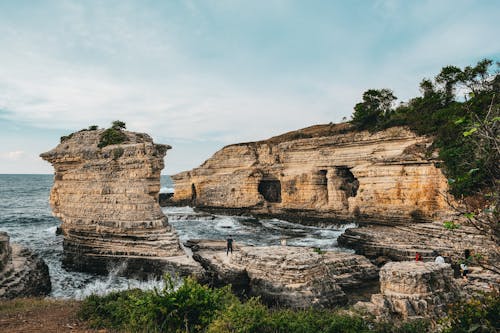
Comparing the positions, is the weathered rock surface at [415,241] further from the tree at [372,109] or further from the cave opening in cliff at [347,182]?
the tree at [372,109]

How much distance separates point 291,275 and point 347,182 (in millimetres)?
22875

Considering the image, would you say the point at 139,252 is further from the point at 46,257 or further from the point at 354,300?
the point at 354,300

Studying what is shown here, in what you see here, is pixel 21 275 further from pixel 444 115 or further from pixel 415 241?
pixel 444 115

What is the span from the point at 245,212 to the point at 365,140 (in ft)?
55.5

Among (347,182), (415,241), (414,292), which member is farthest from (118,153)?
(347,182)

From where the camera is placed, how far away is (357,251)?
21906mm

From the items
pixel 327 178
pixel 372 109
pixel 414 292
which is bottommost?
pixel 414 292

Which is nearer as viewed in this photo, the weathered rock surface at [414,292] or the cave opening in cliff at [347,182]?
the weathered rock surface at [414,292]

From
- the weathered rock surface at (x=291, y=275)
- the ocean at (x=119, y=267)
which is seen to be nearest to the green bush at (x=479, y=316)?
the weathered rock surface at (x=291, y=275)

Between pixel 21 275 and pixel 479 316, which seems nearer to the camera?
pixel 479 316

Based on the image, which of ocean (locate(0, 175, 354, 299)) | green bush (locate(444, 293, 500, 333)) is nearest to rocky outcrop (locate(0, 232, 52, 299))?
ocean (locate(0, 175, 354, 299))

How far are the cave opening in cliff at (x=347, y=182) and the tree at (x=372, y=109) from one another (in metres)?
4.59

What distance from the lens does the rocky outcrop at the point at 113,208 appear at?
16484 mm

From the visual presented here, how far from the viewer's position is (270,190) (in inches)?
1757
